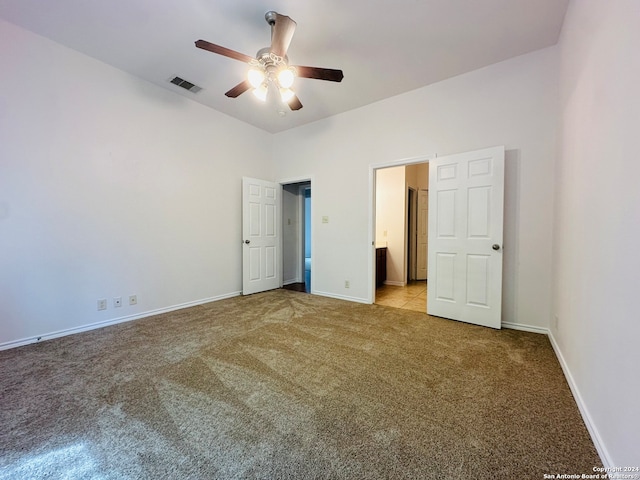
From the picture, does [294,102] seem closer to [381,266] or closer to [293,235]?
[293,235]

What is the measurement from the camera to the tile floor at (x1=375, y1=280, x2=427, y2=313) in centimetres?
381

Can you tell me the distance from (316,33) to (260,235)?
3.09 m

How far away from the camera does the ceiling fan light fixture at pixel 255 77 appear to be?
224 centimetres

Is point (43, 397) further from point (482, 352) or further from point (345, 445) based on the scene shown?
point (482, 352)

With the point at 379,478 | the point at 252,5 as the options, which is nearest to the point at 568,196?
the point at 379,478

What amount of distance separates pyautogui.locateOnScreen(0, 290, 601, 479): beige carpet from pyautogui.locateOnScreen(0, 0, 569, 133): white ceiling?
117 inches

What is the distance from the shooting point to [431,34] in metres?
2.46

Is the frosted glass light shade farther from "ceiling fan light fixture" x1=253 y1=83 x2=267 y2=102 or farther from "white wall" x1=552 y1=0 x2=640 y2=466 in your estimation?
"white wall" x1=552 y1=0 x2=640 y2=466

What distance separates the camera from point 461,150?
10.3ft

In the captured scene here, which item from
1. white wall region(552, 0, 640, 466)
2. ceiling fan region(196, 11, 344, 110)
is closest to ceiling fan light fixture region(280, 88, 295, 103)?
ceiling fan region(196, 11, 344, 110)

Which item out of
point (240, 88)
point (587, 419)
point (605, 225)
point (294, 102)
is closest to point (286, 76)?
point (294, 102)

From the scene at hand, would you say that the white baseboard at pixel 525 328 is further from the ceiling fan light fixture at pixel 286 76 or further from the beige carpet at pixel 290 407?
the ceiling fan light fixture at pixel 286 76

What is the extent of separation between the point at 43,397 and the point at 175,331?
3.76 ft

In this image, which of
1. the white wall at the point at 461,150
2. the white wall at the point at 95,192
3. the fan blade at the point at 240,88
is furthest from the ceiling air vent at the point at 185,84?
the white wall at the point at 461,150
